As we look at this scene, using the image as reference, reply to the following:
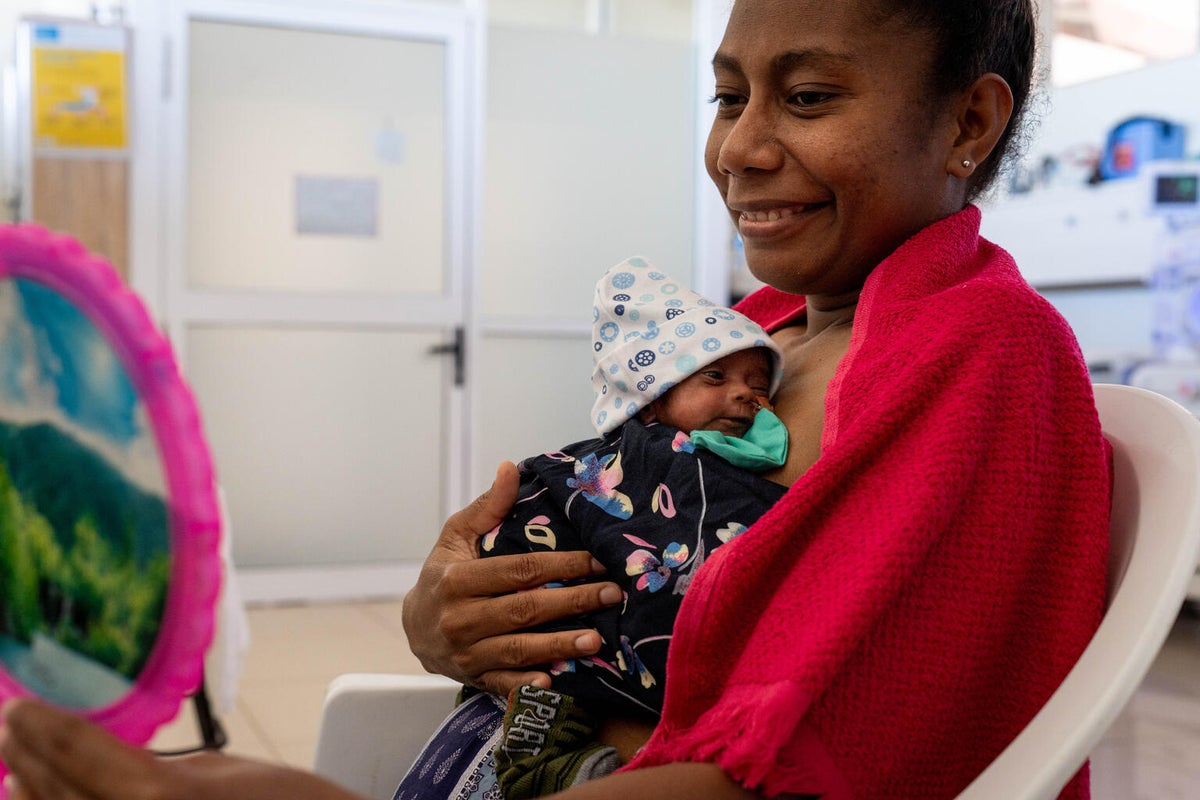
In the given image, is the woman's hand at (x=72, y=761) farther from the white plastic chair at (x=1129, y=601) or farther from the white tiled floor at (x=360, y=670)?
the white tiled floor at (x=360, y=670)

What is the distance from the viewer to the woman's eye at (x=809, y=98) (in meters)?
0.87

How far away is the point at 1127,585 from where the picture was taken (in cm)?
72

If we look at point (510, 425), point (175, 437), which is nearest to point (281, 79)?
point (510, 425)

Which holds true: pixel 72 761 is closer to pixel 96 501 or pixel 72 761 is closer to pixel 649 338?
A: pixel 96 501

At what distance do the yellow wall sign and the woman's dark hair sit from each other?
3.83 metres

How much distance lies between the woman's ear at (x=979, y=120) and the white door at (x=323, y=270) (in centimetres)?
388

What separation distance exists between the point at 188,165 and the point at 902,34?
13.2ft

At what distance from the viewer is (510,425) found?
4.84 meters

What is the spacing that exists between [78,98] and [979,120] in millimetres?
3912

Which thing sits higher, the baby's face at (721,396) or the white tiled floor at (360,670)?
the baby's face at (721,396)

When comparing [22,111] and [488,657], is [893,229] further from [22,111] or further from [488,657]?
[22,111]

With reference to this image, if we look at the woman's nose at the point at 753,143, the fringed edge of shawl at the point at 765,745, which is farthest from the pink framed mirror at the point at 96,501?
the woman's nose at the point at 753,143

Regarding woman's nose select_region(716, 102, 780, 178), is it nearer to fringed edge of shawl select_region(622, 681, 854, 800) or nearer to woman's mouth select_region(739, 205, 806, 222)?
woman's mouth select_region(739, 205, 806, 222)

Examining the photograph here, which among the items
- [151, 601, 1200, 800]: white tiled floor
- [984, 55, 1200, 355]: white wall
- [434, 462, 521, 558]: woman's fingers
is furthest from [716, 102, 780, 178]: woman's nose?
[984, 55, 1200, 355]: white wall
